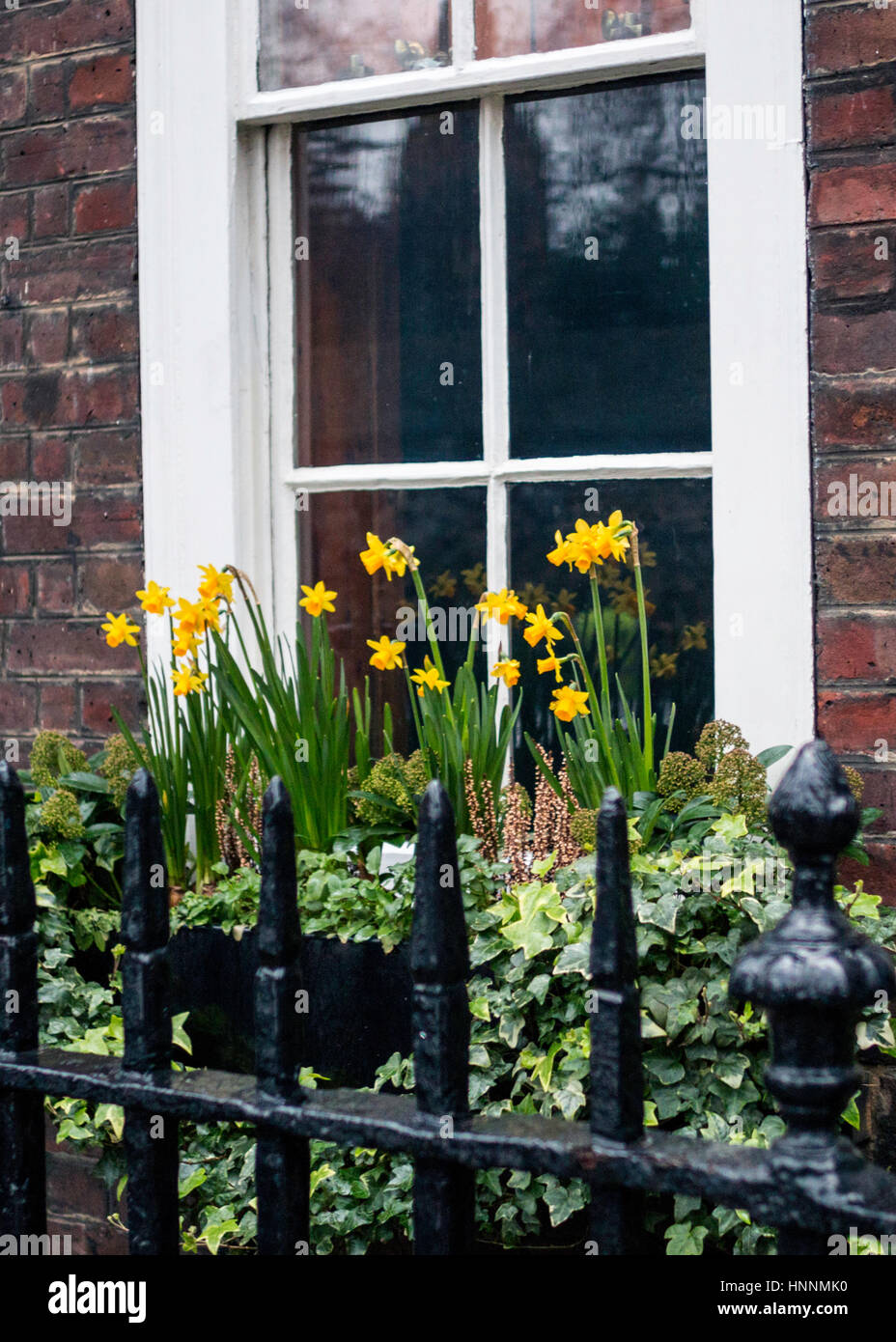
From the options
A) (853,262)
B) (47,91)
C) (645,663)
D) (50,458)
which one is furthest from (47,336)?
(853,262)

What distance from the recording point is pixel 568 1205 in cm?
182

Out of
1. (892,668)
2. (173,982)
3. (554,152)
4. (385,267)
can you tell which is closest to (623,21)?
(554,152)

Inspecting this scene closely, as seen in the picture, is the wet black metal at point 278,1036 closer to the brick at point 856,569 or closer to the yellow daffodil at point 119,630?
the brick at point 856,569

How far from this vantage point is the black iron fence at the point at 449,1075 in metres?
0.96

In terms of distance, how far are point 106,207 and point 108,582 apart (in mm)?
756

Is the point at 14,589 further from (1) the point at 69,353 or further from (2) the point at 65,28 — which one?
(2) the point at 65,28

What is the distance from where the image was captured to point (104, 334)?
8.86ft

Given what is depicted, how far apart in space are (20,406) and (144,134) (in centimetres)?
61

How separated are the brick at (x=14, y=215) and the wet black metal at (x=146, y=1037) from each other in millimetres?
1936

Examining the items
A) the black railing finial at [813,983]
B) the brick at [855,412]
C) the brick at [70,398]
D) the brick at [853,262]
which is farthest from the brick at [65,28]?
the black railing finial at [813,983]

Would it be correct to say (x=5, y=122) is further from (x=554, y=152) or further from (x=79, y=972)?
(x=79, y=972)

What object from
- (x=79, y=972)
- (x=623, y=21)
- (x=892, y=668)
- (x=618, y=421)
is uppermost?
(x=623, y=21)

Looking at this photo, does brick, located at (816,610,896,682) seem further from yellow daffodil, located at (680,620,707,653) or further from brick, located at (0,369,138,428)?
brick, located at (0,369,138,428)

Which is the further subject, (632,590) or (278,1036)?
(632,590)
